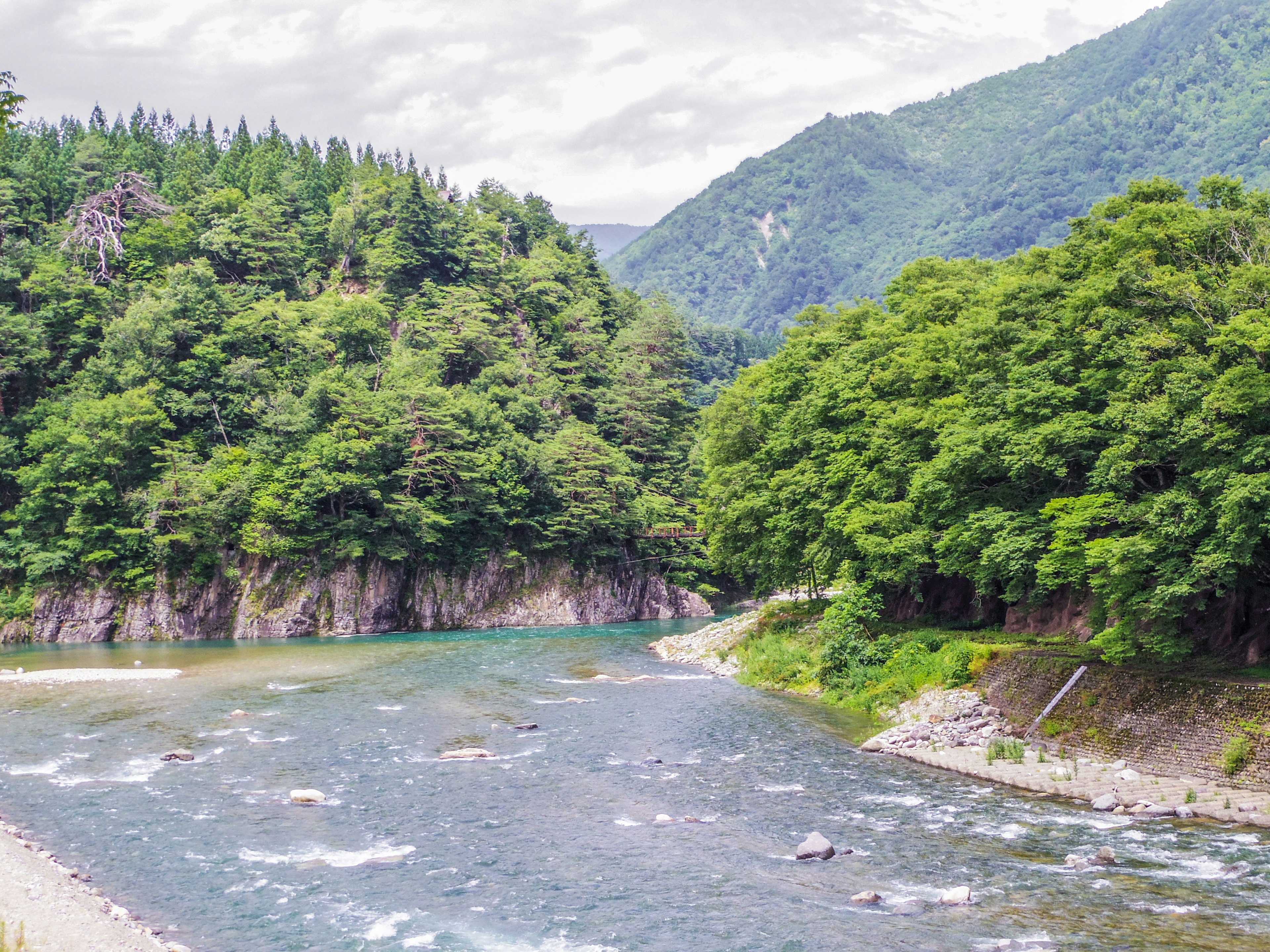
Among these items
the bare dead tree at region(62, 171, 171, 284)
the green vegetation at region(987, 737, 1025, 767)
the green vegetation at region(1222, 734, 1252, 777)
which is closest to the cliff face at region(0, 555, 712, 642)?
the bare dead tree at region(62, 171, 171, 284)

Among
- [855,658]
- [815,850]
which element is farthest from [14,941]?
[855,658]

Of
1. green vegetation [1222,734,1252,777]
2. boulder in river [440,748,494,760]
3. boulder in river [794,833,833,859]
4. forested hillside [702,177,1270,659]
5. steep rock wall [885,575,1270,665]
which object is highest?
forested hillside [702,177,1270,659]

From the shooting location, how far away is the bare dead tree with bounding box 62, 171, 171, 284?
298ft

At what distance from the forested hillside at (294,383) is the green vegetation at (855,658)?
3648cm

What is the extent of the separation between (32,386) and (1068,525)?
81.6 m

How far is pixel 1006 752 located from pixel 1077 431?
31.9ft

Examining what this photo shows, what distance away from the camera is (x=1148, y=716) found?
85.5 feet

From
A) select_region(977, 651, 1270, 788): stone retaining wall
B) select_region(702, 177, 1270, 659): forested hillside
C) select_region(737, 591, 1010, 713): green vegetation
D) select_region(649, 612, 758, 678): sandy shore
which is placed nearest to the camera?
select_region(977, 651, 1270, 788): stone retaining wall

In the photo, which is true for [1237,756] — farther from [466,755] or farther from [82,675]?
[82,675]

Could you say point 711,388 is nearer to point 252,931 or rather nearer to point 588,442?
point 588,442

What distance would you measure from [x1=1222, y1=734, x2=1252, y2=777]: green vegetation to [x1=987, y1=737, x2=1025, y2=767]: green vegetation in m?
Answer: 5.22

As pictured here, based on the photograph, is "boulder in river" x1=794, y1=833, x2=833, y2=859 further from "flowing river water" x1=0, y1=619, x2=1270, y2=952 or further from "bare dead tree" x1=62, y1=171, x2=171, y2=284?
"bare dead tree" x1=62, y1=171, x2=171, y2=284

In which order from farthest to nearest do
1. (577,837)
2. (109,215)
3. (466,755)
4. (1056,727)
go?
1. (109,215)
2. (466,755)
3. (1056,727)
4. (577,837)

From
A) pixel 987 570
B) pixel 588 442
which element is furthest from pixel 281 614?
pixel 987 570
